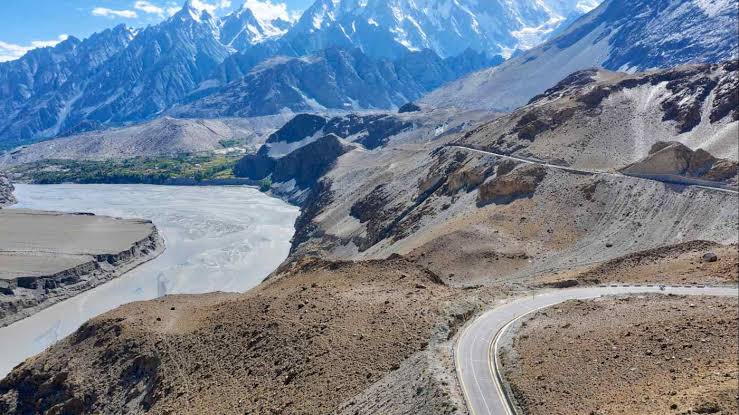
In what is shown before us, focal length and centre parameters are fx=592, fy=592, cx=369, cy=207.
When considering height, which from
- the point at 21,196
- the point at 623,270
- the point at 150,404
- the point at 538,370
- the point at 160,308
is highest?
the point at 21,196

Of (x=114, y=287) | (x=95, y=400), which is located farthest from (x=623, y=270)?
(x=114, y=287)

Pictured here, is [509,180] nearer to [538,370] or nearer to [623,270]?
[623,270]

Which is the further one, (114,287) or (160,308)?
(114,287)

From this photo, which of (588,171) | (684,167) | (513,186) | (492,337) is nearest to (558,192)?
(588,171)

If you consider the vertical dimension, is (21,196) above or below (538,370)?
above

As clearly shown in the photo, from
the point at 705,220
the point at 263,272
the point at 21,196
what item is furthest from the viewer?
the point at 21,196

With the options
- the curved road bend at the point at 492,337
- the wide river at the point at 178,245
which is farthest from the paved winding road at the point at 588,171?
the wide river at the point at 178,245

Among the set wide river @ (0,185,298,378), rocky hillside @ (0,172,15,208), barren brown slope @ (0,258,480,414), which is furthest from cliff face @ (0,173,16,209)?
barren brown slope @ (0,258,480,414)

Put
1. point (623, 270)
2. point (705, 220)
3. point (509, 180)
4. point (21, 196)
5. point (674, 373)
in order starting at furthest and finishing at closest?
point (21, 196), point (509, 180), point (705, 220), point (623, 270), point (674, 373)
